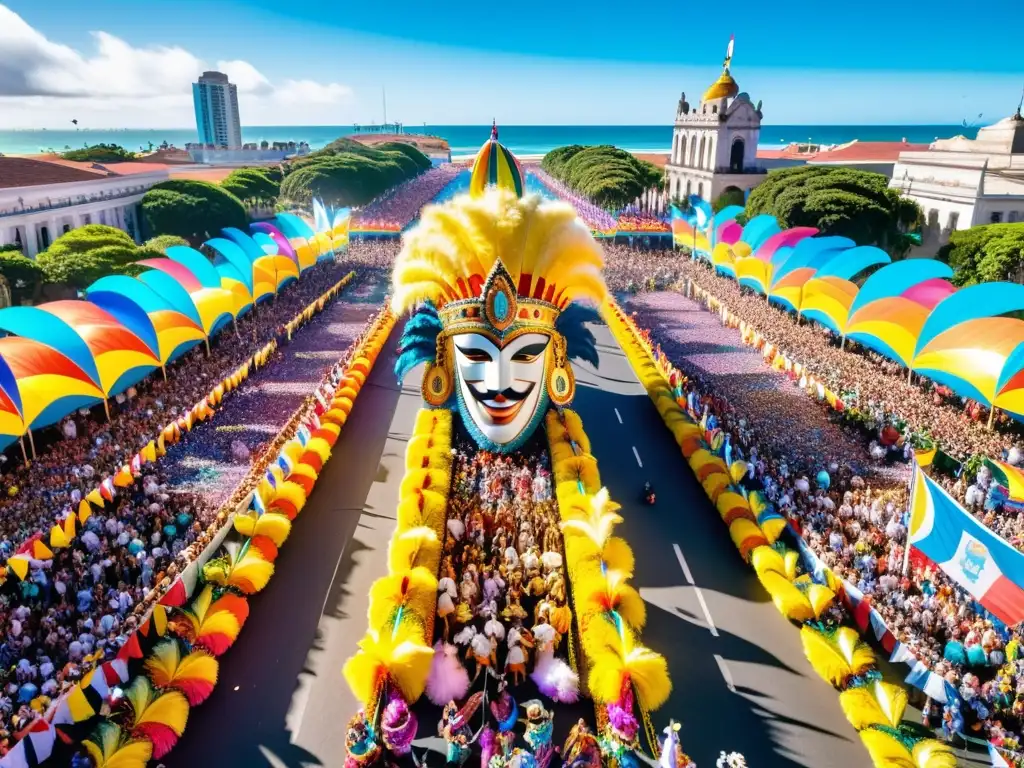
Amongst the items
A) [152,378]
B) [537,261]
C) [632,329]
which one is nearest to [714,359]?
[632,329]

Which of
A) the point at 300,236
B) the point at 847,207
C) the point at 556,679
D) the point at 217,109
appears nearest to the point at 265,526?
the point at 556,679

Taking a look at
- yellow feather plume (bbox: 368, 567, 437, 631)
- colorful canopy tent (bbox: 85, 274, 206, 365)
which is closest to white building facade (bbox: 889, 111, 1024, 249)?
yellow feather plume (bbox: 368, 567, 437, 631)

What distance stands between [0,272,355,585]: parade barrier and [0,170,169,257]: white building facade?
19.0 meters

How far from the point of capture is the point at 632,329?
24.7 metres

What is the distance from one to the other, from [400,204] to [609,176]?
63.4ft

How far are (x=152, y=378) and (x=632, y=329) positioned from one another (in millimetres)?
15145

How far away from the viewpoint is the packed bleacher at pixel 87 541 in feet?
30.6

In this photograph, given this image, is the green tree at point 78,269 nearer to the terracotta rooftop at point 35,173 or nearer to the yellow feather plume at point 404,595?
the terracotta rooftop at point 35,173

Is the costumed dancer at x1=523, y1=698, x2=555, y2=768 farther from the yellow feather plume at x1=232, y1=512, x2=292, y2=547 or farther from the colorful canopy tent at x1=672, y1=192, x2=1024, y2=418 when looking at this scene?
the colorful canopy tent at x1=672, y1=192, x2=1024, y2=418

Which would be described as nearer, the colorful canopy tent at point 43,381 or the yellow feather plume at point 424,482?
the yellow feather plume at point 424,482

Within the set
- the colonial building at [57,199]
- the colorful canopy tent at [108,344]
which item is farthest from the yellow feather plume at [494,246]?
the colonial building at [57,199]

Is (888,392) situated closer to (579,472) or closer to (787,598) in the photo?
(579,472)

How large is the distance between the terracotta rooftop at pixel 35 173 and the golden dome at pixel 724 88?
40328mm

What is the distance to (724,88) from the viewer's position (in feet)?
165
